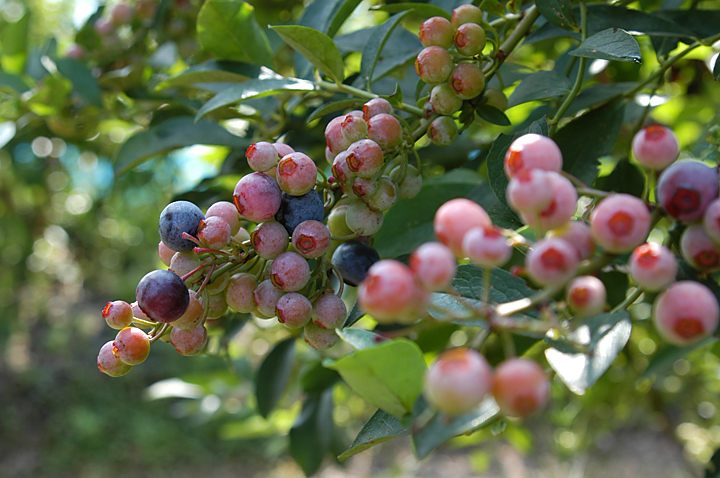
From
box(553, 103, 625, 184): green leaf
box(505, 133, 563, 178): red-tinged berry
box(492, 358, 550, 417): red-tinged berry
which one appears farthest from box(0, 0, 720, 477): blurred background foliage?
box(492, 358, 550, 417): red-tinged berry

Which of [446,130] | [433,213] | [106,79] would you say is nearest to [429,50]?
[446,130]

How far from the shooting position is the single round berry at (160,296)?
1.29 ft

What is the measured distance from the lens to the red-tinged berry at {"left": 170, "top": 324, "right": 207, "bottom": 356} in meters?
0.47

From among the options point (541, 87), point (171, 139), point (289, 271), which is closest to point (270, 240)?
point (289, 271)

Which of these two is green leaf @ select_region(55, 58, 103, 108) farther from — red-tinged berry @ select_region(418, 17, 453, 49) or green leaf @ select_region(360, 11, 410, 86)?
red-tinged berry @ select_region(418, 17, 453, 49)

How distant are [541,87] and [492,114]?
0.06 m

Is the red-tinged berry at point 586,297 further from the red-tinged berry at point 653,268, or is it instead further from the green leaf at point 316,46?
the green leaf at point 316,46

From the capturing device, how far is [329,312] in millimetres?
489

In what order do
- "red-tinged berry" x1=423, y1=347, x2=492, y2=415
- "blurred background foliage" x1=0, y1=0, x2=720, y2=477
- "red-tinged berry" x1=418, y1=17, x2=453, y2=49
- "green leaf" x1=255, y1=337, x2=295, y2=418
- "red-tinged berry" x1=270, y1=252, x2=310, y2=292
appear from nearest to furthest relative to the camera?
"red-tinged berry" x1=423, y1=347, x2=492, y2=415, "red-tinged berry" x1=270, y1=252, x2=310, y2=292, "red-tinged berry" x1=418, y1=17, x2=453, y2=49, "green leaf" x1=255, y1=337, x2=295, y2=418, "blurred background foliage" x1=0, y1=0, x2=720, y2=477

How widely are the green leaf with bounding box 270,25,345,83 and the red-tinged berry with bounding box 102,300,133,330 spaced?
0.34 meters

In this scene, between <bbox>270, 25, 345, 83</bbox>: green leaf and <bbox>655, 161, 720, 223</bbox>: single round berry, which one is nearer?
<bbox>655, 161, 720, 223</bbox>: single round berry

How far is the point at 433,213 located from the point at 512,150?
42 cm

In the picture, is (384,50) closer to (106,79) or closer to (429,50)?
(429,50)

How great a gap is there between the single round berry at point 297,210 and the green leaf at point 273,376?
62cm
